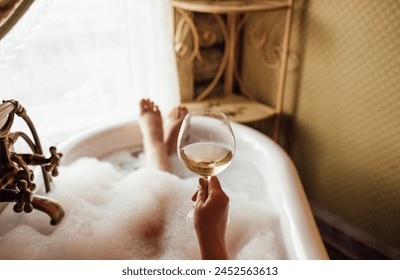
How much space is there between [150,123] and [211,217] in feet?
2.14

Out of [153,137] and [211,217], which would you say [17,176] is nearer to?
[211,217]

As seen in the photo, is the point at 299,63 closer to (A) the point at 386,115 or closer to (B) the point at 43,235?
(A) the point at 386,115

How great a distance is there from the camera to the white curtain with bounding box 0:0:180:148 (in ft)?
3.84

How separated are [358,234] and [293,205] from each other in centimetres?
75

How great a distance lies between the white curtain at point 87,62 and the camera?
1.17 m

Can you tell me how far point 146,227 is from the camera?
913mm

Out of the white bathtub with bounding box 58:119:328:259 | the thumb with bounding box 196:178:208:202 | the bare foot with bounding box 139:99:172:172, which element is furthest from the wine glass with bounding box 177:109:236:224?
the bare foot with bounding box 139:99:172:172

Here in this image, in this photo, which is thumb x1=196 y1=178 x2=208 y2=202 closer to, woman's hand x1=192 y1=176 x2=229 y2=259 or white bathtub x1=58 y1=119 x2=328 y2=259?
woman's hand x1=192 y1=176 x2=229 y2=259

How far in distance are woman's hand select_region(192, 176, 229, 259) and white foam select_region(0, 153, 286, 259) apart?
0.53 feet

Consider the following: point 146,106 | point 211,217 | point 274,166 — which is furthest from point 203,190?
point 146,106

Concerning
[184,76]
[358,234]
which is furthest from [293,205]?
[184,76]

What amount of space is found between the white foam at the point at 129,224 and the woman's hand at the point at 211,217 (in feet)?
0.53

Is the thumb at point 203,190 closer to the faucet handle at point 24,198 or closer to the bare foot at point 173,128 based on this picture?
the faucet handle at point 24,198
